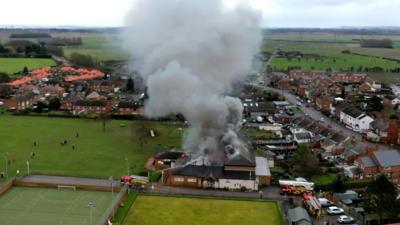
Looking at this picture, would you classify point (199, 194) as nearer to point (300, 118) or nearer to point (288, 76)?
point (300, 118)

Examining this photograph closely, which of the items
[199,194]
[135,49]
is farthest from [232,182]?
[135,49]

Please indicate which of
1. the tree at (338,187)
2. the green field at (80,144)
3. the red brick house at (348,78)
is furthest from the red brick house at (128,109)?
the red brick house at (348,78)

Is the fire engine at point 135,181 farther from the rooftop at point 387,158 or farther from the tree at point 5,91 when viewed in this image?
the tree at point 5,91

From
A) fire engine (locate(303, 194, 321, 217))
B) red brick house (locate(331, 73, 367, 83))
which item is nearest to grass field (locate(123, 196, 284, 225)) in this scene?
fire engine (locate(303, 194, 321, 217))

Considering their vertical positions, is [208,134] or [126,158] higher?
[208,134]

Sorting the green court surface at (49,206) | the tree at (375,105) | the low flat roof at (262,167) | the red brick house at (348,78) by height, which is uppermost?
the red brick house at (348,78)

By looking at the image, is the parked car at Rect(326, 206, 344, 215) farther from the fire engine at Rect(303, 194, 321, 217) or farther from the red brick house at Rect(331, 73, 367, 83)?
the red brick house at Rect(331, 73, 367, 83)

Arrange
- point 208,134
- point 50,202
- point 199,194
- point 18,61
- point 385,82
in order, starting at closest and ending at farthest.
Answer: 1. point 50,202
2. point 199,194
3. point 208,134
4. point 385,82
5. point 18,61

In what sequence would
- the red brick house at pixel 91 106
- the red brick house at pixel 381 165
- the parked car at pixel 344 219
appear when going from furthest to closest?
the red brick house at pixel 91 106 → the red brick house at pixel 381 165 → the parked car at pixel 344 219
